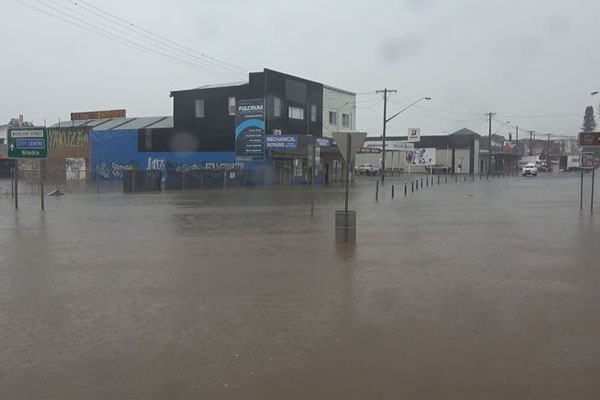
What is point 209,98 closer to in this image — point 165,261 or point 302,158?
point 302,158

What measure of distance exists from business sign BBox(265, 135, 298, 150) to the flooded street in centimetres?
2906

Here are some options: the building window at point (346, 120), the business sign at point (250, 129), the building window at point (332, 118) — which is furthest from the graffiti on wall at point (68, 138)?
the building window at point (346, 120)

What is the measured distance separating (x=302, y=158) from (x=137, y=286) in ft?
132

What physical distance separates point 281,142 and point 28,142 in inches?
897

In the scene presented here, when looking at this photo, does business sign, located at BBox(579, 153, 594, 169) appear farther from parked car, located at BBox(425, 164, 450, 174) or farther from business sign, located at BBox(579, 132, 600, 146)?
parked car, located at BBox(425, 164, 450, 174)

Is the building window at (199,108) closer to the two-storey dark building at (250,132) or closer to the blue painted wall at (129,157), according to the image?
the two-storey dark building at (250,132)

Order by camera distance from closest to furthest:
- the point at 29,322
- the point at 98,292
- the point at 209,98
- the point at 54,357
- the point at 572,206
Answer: the point at 54,357 < the point at 29,322 < the point at 98,292 < the point at 572,206 < the point at 209,98

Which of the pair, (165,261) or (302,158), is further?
(302,158)

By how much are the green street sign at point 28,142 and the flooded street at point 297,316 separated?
9563 millimetres

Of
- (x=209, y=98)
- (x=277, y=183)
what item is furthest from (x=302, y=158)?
(x=209, y=98)

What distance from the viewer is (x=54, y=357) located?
17.9 feet

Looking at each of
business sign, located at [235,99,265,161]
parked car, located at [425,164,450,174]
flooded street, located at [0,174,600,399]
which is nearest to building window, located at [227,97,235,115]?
business sign, located at [235,99,265,161]

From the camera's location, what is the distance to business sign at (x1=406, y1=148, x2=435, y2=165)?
87619mm

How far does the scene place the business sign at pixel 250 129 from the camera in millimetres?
43828
